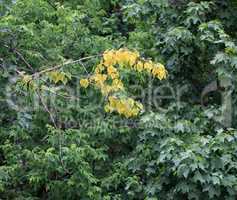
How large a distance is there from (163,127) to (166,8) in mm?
1484

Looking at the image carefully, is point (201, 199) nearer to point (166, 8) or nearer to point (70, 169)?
point (70, 169)

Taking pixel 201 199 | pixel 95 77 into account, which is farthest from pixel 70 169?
pixel 95 77

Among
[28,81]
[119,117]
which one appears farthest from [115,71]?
[119,117]

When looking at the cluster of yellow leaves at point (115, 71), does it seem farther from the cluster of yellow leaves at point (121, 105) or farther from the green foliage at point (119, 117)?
the green foliage at point (119, 117)

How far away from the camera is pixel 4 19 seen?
5.45m

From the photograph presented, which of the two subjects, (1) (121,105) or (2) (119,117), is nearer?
(1) (121,105)

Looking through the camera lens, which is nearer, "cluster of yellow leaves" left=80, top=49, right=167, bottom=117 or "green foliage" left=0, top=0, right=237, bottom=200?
"cluster of yellow leaves" left=80, top=49, right=167, bottom=117

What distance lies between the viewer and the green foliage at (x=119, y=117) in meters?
4.92

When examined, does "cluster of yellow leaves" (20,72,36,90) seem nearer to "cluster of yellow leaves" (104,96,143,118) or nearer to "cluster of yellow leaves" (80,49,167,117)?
"cluster of yellow leaves" (80,49,167,117)

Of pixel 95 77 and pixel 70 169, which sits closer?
pixel 95 77

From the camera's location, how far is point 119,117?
5645 millimetres

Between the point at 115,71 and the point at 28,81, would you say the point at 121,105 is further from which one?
the point at 28,81

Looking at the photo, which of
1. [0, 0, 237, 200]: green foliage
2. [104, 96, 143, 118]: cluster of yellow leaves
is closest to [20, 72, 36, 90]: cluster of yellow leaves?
[0, 0, 237, 200]: green foliage

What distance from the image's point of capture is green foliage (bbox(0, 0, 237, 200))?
4922 mm
